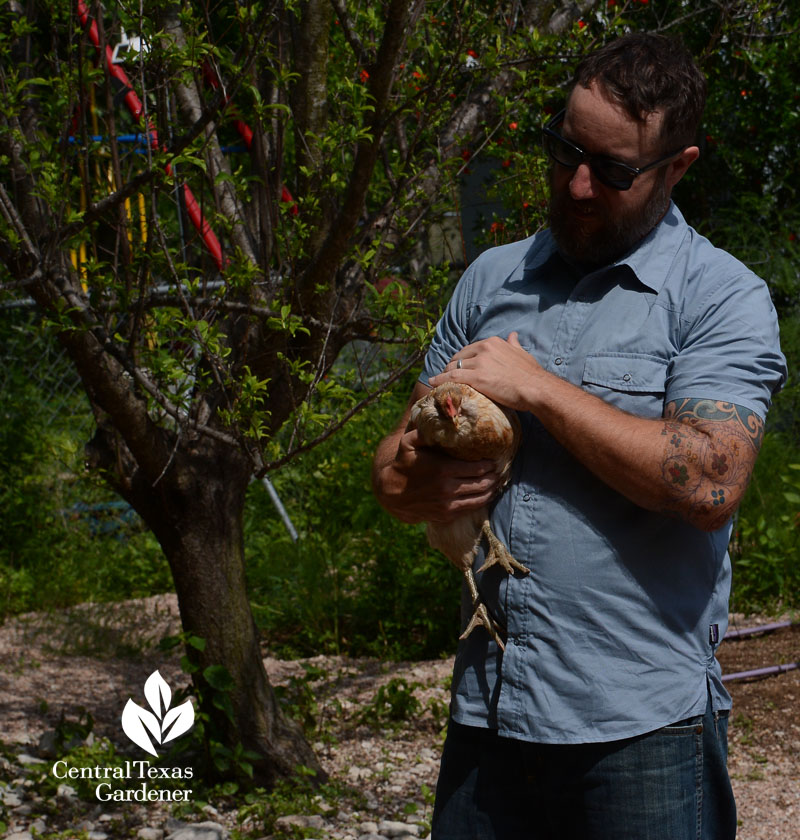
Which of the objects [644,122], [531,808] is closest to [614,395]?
[644,122]

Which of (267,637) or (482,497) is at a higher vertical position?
(482,497)

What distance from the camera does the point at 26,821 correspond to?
3654 millimetres

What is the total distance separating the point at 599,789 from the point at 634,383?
791mm

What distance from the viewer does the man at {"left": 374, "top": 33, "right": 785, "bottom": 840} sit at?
182cm

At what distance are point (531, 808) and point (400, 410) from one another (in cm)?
486

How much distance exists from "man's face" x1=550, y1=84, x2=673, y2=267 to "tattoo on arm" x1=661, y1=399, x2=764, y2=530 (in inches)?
16.7

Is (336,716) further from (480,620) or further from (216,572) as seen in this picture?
(480,620)

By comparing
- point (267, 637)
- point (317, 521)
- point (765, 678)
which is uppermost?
point (317, 521)

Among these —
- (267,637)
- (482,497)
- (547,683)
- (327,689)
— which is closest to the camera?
(547,683)

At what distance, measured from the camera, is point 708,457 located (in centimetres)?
176

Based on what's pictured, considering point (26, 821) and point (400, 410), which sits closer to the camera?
point (26, 821)

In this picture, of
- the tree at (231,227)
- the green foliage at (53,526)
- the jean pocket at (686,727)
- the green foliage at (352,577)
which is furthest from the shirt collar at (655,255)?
the green foliage at (53,526)

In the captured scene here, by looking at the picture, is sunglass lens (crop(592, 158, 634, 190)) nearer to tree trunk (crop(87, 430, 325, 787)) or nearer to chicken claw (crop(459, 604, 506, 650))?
chicken claw (crop(459, 604, 506, 650))

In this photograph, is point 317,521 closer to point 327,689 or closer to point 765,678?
point 327,689
